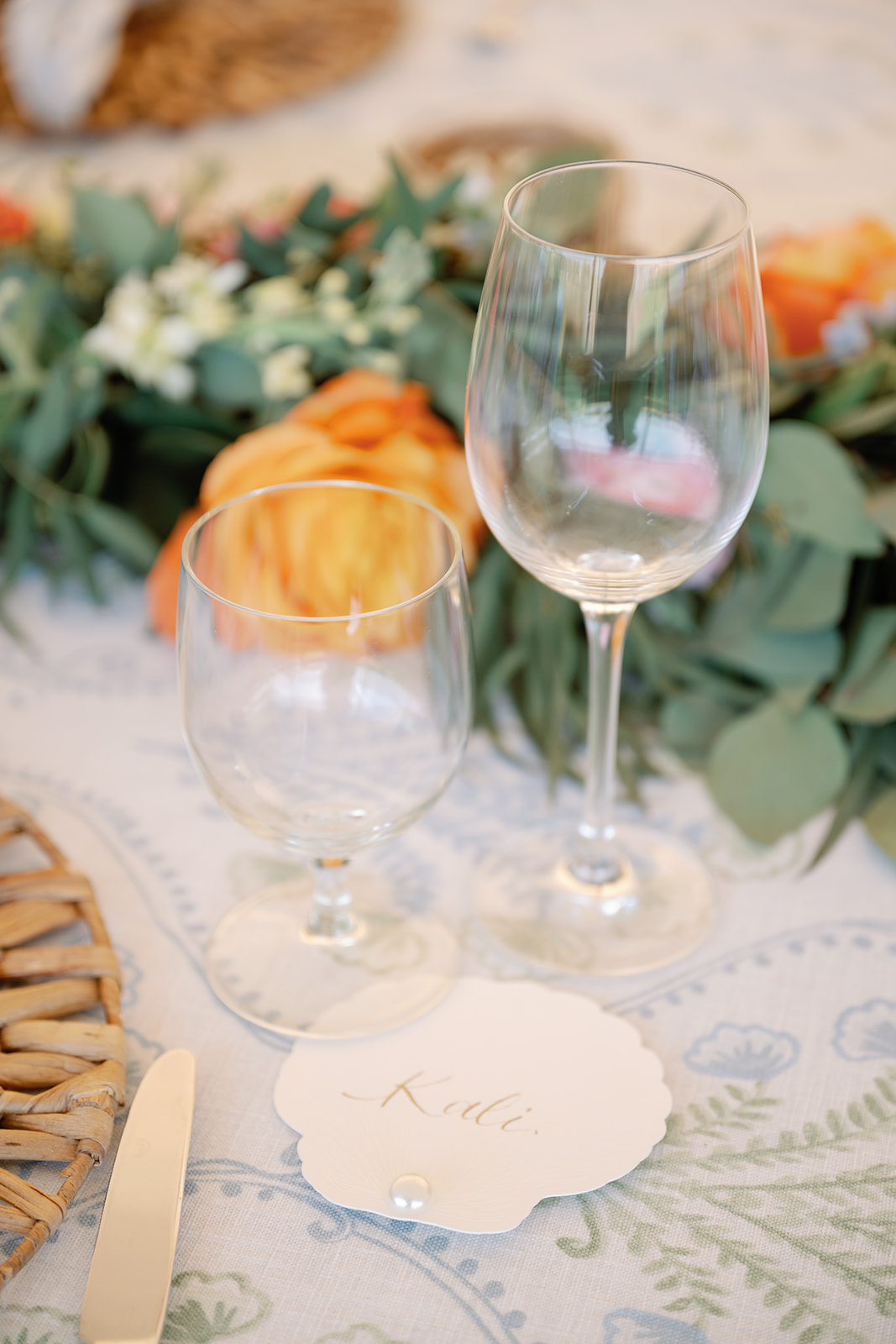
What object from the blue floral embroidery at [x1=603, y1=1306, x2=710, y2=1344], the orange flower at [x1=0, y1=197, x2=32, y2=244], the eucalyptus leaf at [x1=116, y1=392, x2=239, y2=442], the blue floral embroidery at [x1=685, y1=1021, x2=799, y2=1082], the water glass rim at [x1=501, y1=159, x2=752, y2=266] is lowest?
the blue floral embroidery at [x1=685, y1=1021, x2=799, y2=1082]

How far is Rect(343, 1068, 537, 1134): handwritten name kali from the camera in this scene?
0.39m

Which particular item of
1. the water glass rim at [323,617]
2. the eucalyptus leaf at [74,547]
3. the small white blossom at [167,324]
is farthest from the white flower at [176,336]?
the water glass rim at [323,617]

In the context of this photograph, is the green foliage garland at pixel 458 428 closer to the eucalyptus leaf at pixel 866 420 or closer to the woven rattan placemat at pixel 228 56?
the eucalyptus leaf at pixel 866 420

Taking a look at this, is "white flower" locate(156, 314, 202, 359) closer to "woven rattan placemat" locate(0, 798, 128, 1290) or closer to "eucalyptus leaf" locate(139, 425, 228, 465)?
"eucalyptus leaf" locate(139, 425, 228, 465)

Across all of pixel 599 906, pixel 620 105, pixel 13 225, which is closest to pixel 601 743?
pixel 599 906

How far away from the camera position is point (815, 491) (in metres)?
0.53

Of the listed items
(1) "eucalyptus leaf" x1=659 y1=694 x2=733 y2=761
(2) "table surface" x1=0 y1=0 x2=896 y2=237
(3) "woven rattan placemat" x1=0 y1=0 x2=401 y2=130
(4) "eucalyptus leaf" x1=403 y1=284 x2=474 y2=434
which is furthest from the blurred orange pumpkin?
(3) "woven rattan placemat" x1=0 y1=0 x2=401 y2=130

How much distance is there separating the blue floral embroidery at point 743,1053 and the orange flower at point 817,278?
355mm

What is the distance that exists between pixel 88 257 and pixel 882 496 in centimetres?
46

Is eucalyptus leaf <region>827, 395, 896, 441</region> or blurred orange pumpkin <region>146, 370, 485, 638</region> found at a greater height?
eucalyptus leaf <region>827, 395, 896, 441</region>

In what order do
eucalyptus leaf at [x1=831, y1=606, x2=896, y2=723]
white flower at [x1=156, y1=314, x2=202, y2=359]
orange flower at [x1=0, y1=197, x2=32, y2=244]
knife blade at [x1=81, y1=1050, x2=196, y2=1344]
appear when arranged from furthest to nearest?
1. orange flower at [x1=0, y1=197, x2=32, y2=244]
2. white flower at [x1=156, y1=314, x2=202, y2=359]
3. eucalyptus leaf at [x1=831, y1=606, x2=896, y2=723]
4. knife blade at [x1=81, y1=1050, x2=196, y2=1344]

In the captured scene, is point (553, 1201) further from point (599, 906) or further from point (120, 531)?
point (120, 531)

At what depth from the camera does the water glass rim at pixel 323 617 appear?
37 cm

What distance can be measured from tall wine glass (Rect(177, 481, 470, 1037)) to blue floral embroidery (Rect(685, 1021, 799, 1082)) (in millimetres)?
92
